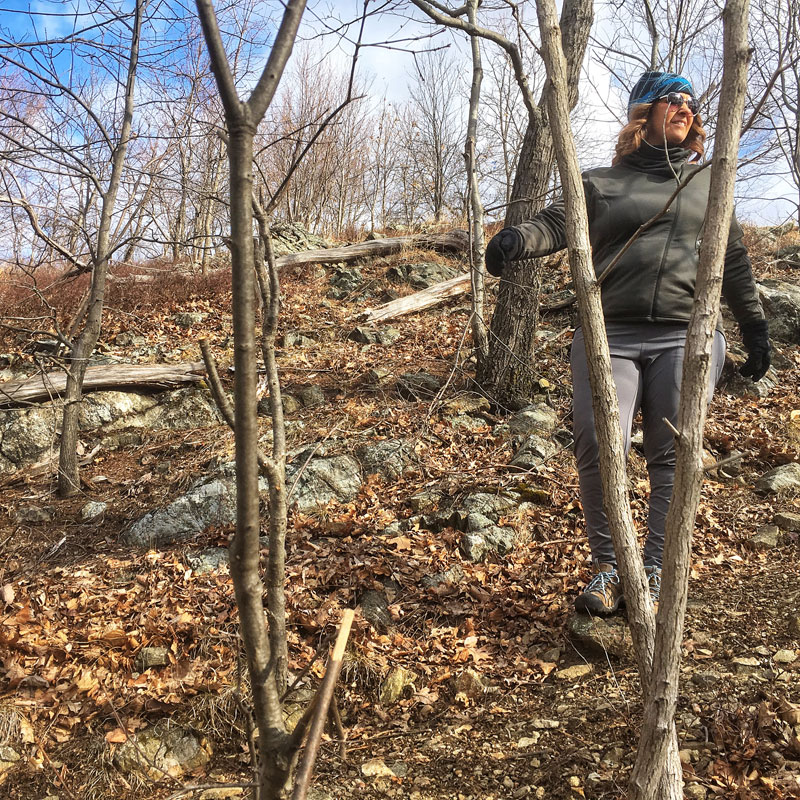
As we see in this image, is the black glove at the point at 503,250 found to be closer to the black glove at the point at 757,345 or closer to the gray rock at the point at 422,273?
the black glove at the point at 757,345

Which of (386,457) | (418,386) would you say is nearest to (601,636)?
(386,457)

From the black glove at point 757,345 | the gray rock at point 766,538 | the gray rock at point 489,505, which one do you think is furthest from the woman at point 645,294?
the gray rock at point 766,538

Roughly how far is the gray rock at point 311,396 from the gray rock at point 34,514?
2.73m

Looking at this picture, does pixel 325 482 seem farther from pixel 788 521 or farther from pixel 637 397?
pixel 788 521

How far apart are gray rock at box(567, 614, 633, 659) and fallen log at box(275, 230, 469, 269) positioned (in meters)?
9.92

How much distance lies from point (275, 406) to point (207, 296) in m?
9.23

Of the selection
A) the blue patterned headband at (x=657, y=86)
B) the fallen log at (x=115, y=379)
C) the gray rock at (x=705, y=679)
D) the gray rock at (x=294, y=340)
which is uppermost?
the blue patterned headband at (x=657, y=86)

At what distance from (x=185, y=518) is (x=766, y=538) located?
13.8ft

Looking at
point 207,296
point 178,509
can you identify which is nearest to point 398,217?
point 207,296

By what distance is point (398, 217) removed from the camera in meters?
21.3

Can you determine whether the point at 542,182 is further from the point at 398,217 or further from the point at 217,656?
the point at 398,217

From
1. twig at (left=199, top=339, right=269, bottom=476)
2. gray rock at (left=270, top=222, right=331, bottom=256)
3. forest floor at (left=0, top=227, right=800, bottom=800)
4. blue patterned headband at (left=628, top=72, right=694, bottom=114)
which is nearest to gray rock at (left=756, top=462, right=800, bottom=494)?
forest floor at (left=0, top=227, right=800, bottom=800)

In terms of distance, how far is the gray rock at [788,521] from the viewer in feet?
13.5

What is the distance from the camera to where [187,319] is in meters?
9.22
